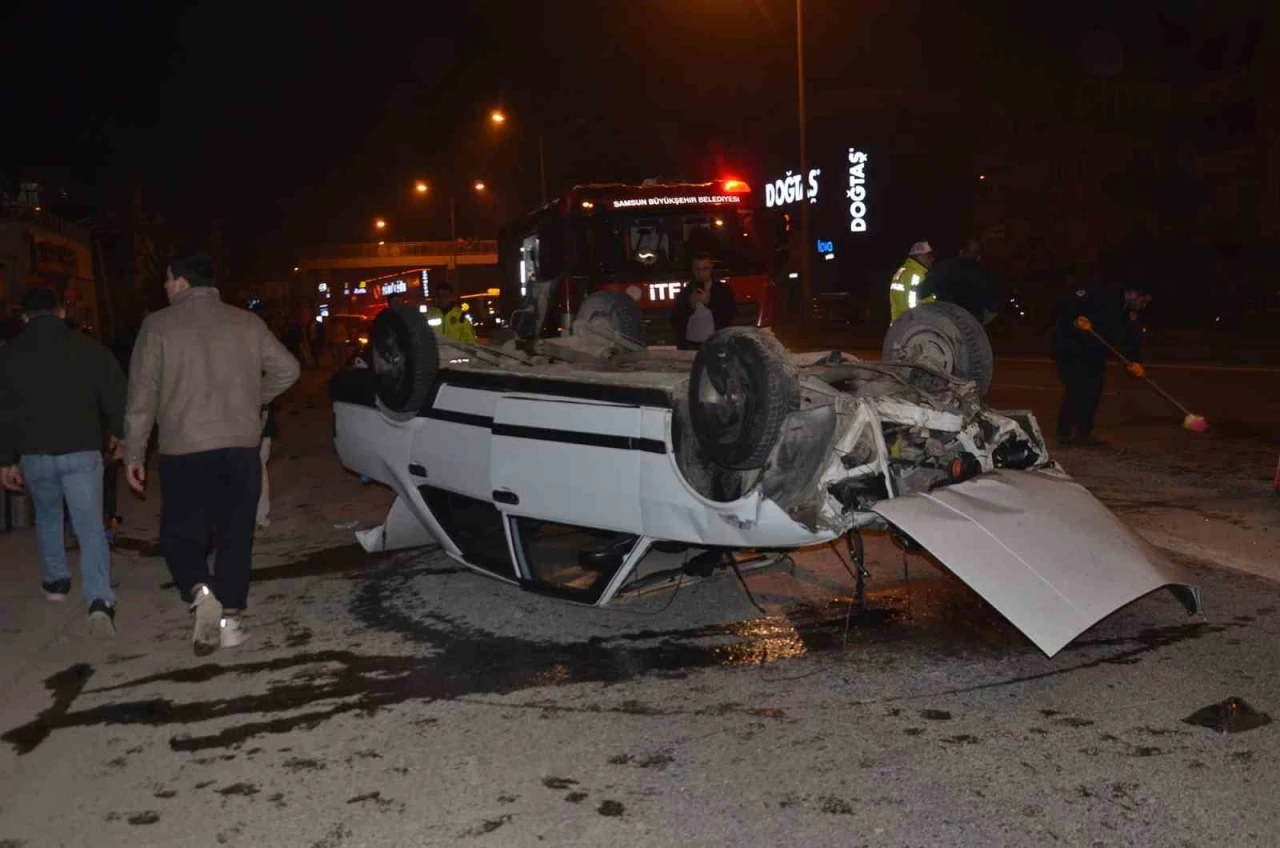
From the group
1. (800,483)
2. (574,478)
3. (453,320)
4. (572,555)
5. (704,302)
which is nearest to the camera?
(800,483)

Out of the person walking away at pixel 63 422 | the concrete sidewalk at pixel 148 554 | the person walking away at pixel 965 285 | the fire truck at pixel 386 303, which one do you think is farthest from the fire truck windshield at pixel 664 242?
the person walking away at pixel 63 422

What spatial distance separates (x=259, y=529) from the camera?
9.09 metres

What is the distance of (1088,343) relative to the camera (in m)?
11.0

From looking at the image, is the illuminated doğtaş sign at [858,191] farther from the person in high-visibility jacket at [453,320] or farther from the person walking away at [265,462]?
the person walking away at [265,462]

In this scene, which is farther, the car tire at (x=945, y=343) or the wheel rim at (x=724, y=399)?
the car tire at (x=945, y=343)

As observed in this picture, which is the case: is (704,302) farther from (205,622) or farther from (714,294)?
(205,622)

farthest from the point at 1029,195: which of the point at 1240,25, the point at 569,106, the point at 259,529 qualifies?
the point at 259,529

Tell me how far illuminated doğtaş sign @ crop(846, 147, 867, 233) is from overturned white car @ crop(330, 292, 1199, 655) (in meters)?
52.6

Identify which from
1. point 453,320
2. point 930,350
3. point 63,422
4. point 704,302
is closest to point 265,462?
point 63,422

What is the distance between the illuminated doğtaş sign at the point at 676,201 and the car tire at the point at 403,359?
932 cm

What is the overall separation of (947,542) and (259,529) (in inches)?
230

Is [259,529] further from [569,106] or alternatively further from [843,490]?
[569,106]

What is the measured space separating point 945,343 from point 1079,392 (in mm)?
4924

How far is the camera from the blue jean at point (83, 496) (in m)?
6.29
